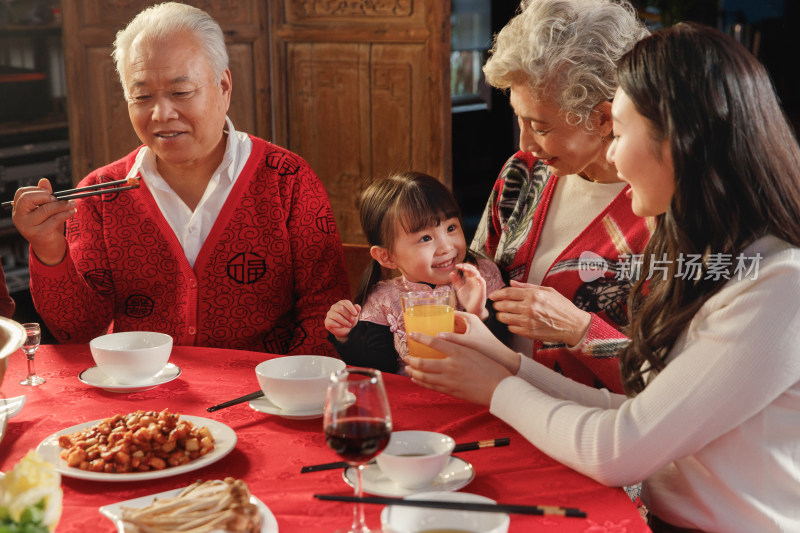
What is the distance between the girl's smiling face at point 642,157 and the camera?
52.2 inches

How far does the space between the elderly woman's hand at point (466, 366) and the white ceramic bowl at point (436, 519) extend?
0.40 m

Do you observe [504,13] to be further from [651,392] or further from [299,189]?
[651,392]

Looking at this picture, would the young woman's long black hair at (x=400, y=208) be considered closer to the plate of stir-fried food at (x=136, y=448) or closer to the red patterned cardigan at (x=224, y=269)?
the red patterned cardigan at (x=224, y=269)

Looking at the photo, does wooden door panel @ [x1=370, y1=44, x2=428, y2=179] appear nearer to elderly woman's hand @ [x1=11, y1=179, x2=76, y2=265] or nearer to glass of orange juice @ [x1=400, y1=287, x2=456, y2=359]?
elderly woman's hand @ [x1=11, y1=179, x2=76, y2=265]

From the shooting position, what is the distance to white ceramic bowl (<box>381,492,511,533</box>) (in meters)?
1.05

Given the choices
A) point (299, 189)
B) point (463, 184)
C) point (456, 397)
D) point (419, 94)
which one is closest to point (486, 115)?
point (463, 184)

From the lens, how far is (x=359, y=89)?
3975 mm

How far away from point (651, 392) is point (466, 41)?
5.02m

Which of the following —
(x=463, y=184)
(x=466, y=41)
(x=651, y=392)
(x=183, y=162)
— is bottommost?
(x=463, y=184)

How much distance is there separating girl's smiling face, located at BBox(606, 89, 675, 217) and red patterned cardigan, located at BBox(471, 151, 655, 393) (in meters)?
0.50

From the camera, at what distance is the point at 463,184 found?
6062 millimetres

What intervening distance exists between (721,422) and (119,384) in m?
1.09

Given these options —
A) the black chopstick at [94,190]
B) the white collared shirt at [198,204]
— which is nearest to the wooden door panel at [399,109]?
the white collared shirt at [198,204]

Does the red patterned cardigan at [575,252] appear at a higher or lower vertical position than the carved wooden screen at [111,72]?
lower
